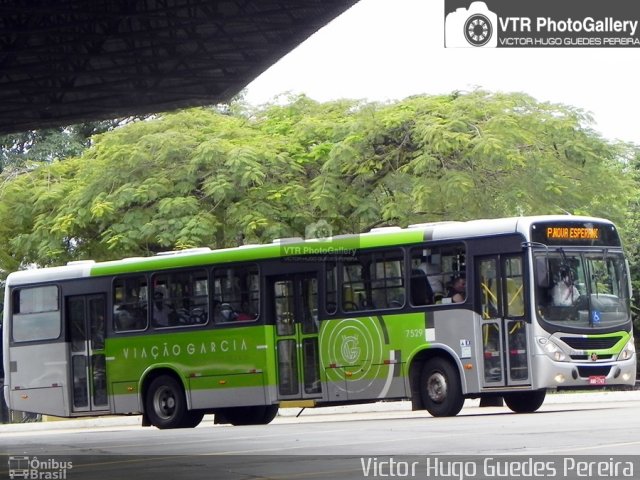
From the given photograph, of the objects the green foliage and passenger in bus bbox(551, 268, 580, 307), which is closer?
passenger in bus bbox(551, 268, 580, 307)

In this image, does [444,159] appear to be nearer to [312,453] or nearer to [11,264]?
[11,264]

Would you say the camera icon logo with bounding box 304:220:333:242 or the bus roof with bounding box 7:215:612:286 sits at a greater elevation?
the camera icon logo with bounding box 304:220:333:242

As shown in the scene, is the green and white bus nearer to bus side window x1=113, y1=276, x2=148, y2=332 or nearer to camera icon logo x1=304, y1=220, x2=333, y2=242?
bus side window x1=113, y1=276, x2=148, y2=332

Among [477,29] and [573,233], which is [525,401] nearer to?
[573,233]

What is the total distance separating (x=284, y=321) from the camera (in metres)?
23.2

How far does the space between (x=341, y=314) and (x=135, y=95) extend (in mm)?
7757

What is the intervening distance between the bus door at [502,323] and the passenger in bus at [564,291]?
22.0 inches

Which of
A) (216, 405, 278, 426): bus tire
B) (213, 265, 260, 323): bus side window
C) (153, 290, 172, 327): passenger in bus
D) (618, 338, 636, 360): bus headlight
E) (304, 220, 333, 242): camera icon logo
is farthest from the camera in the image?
(304, 220, 333, 242): camera icon logo

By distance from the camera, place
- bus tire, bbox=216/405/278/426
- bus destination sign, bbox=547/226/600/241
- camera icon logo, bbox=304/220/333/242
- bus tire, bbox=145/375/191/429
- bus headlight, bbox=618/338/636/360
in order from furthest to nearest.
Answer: camera icon logo, bbox=304/220/333/242 < bus tire, bbox=216/405/278/426 < bus tire, bbox=145/375/191/429 < bus headlight, bbox=618/338/636/360 < bus destination sign, bbox=547/226/600/241

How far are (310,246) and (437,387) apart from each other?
11.0 feet

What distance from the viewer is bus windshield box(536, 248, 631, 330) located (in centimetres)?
2106

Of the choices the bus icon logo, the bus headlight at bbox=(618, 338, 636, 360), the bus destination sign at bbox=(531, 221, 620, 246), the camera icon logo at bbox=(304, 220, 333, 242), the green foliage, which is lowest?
the bus icon logo

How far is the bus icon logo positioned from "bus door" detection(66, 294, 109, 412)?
8.51 metres

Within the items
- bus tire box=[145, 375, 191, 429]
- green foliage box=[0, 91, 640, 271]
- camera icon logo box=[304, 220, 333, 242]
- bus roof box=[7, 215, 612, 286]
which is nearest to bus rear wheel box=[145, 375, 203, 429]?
bus tire box=[145, 375, 191, 429]
